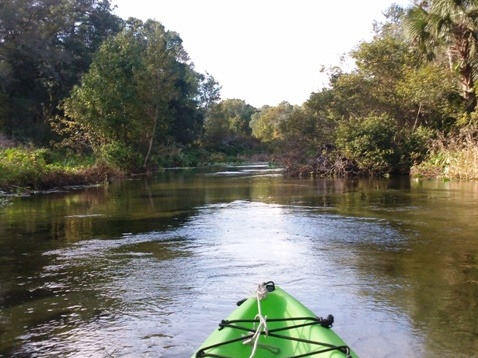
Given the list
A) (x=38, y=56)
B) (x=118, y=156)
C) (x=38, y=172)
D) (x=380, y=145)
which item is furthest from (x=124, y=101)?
(x=380, y=145)

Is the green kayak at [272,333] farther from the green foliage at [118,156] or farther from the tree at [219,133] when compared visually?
the tree at [219,133]

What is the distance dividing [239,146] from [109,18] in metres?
27.4

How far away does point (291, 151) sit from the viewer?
1144 inches

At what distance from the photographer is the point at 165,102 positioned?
116ft

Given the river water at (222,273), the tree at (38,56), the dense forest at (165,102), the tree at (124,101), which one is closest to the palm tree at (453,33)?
the dense forest at (165,102)

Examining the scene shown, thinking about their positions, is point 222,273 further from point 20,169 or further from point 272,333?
point 20,169

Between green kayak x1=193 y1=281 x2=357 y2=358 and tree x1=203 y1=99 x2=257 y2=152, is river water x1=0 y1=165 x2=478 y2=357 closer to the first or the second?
green kayak x1=193 y1=281 x2=357 y2=358

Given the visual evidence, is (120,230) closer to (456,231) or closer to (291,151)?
(456,231)

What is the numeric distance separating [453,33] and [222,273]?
19068 millimetres

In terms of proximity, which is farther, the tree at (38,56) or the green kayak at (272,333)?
the tree at (38,56)

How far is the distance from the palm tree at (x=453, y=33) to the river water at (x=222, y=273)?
10.6m

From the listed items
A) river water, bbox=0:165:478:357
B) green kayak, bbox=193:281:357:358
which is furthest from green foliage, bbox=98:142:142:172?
green kayak, bbox=193:281:357:358

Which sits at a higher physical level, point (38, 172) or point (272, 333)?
point (38, 172)

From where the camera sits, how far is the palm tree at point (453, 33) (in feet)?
68.5
